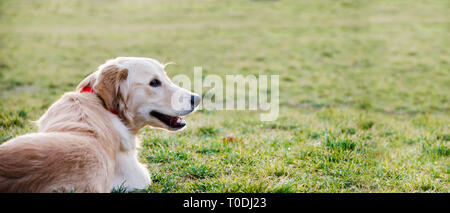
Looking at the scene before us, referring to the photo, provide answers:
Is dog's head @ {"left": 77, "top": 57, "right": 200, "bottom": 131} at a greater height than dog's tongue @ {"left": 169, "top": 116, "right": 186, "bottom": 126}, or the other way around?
dog's head @ {"left": 77, "top": 57, "right": 200, "bottom": 131}

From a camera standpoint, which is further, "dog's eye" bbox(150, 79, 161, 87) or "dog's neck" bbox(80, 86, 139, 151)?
"dog's eye" bbox(150, 79, 161, 87)

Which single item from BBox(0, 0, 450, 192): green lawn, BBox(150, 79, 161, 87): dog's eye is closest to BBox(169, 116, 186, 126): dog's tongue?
BBox(150, 79, 161, 87): dog's eye

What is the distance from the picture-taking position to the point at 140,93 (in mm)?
3695

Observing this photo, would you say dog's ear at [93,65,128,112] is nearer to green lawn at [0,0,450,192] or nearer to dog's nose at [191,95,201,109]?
dog's nose at [191,95,201,109]

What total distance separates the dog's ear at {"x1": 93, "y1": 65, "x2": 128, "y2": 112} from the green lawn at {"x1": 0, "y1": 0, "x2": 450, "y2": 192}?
0.94m

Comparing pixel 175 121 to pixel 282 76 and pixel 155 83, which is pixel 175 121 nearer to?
pixel 155 83

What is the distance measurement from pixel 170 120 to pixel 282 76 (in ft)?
26.5

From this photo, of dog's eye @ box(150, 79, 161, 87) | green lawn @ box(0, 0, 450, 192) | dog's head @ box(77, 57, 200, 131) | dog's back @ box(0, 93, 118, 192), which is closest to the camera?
dog's back @ box(0, 93, 118, 192)

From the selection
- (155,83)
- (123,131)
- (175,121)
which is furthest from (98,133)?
(175,121)

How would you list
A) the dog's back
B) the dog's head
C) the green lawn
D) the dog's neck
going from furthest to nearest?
the green lawn
the dog's head
the dog's neck
the dog's back

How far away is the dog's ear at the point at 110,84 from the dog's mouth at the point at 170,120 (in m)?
0.44

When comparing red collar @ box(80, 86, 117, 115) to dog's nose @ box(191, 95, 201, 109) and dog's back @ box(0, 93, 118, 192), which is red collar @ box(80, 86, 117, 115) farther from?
dog's nose @ box(191, 95, 201, 109)

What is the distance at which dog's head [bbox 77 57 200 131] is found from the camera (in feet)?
11.7

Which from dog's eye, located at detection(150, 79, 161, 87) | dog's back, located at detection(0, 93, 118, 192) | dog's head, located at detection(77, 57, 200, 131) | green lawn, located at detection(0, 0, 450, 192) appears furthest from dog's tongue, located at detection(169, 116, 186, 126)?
dog's back, located at detection(0, 93, 118, 192)
